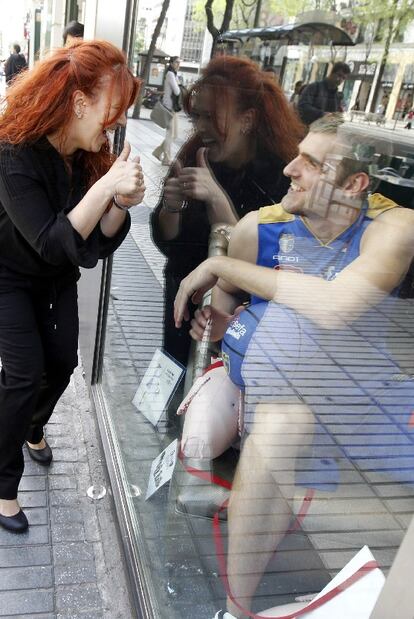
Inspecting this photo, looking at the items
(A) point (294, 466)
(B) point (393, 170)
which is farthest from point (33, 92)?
(A) point (294, 466)

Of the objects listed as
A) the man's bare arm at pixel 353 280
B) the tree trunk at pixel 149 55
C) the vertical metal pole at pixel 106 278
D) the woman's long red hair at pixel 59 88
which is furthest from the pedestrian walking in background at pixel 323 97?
the vertical metal pole at pixel 106 278

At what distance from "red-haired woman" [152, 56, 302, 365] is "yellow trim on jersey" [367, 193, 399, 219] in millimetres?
324

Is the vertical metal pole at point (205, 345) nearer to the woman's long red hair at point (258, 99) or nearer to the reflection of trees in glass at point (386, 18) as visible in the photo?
the woman's long red hair at point (258, 99)

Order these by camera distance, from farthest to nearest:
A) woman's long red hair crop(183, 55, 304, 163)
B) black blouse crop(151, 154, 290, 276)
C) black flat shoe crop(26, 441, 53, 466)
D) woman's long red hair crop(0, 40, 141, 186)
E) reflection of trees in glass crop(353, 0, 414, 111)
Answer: black flat shoe crop(26, 441, 53, 466) → woman's long red hair crop(0, 40, 141, 186) → black blouse crop(151, 154, 290, 276) → woman's long red hair crop(183, 55, 304, 163) → reflection of trees in glass crop(353, 0, 414, 111)

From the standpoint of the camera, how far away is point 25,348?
2029 millimetres

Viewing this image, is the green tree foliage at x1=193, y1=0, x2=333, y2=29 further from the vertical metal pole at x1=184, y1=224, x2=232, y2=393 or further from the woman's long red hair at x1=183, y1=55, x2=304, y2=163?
the vertical metal pole at x1=184, y1=224, x2=232, y2=393

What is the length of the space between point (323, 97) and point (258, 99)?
0.40 m

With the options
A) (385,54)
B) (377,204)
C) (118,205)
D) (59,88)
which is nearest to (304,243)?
(377,204)

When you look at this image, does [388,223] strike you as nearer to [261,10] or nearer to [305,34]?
[305,34]

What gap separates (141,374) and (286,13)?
174 centimetres

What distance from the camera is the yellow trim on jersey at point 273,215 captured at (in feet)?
5.11

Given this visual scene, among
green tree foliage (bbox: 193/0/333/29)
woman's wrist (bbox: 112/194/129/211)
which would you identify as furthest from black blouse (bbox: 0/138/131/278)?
green tree foliage (bbox: 193/0/333/29)

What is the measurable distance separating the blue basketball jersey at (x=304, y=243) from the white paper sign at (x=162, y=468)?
30.9 inches

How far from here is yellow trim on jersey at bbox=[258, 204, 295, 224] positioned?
61.3 inches
